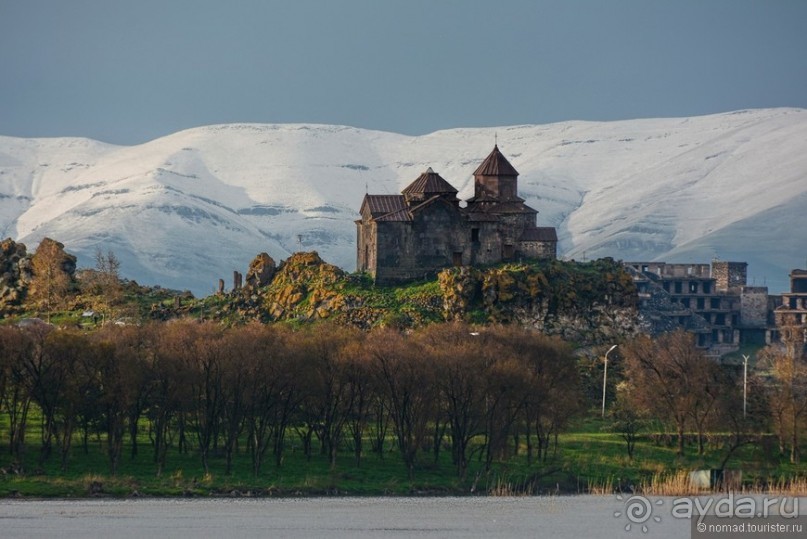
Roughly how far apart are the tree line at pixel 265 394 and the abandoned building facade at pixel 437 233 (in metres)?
28.4

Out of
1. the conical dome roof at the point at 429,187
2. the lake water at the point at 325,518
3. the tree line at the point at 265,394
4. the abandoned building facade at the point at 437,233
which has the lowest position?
the lake water at the point at 325,518

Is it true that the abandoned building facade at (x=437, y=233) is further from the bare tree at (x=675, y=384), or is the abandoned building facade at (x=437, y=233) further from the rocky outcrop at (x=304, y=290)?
the bare tree at (x=675, y=384)

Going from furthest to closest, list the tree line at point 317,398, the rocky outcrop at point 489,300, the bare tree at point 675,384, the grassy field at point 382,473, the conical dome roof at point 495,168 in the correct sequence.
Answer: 1. the conical dome roof at point 495,168
2. the rocky outcrop at point 489,300
3. the bare tree at point 675,384
4. the tree line at point 317,398
5. the grassy field at point 382,473

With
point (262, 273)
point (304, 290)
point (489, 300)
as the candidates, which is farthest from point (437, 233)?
point (262, 273)

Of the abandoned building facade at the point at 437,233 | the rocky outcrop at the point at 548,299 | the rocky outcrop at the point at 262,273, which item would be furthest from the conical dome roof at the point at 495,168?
the rocky outcrop at the point at 262,273

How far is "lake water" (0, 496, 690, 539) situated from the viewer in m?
107

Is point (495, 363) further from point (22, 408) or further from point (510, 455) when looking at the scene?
point (22, 408)

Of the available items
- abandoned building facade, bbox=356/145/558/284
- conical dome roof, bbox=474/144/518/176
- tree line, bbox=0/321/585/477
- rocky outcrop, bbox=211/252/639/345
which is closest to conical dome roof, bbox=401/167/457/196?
abandoned building facade, bbox=356/145/558/284

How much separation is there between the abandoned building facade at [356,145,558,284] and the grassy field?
2999 centimetres

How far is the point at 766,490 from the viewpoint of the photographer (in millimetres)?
128125

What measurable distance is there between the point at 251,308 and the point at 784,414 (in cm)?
5205

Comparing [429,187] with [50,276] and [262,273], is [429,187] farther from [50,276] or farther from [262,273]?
[50,276]

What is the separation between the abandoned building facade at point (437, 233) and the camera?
165 m

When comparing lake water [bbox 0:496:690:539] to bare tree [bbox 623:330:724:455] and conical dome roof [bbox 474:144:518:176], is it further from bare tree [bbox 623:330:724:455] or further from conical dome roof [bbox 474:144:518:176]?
conical dome roof [bbox 474:144:518:176]
